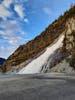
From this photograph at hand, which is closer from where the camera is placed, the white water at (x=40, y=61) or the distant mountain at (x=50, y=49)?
the distant mountain at (x=50, y=49)

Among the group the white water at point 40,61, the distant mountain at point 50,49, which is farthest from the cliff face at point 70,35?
the white water at point 40,61

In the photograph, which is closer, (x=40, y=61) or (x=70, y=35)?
(x=40, y=61)

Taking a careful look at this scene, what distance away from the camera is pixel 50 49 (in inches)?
2484

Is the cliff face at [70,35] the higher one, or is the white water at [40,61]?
the cliff face at [70,35]

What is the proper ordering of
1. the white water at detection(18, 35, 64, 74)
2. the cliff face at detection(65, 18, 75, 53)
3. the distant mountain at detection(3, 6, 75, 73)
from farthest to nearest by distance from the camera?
1. the cliff face at detection(65, 18, 75, 53)
2. the white water at detection(18, 35, 64, 74)
3. the distant mountain at detection(3, 6, 75, 73)

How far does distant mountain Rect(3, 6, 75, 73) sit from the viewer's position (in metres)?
56.7

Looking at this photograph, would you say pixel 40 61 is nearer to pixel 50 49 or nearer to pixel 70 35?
pixel 50 49

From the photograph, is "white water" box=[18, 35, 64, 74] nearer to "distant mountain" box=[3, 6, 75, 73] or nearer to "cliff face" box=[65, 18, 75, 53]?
"distant mountain" box=[3, 6, 75, 73]

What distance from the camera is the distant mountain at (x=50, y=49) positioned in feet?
186

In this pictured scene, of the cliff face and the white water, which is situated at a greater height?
the cliff face

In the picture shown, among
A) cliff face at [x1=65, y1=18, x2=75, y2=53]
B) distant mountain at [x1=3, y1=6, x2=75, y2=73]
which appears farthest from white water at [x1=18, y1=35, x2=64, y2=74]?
cliff face at [x1=65, y1=18, x2=75, y2=53]

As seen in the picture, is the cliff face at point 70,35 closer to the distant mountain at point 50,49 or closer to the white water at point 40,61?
→ the distant mountain at point 50,49

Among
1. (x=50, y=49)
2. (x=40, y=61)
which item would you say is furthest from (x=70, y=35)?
(x=40, y=61)

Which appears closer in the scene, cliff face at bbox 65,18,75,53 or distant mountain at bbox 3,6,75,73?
distant mountain at bbox 3,6,75,73
